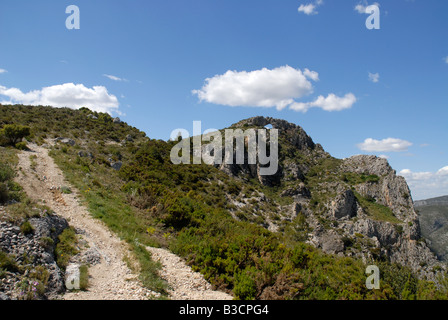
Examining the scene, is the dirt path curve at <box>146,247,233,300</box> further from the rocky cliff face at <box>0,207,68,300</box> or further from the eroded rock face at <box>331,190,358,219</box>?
the eroded rock face at <box>331,190,358,219</box>

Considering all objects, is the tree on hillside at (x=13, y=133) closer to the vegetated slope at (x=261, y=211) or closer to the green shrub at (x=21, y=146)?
the green shrub at (x=21, y=146)

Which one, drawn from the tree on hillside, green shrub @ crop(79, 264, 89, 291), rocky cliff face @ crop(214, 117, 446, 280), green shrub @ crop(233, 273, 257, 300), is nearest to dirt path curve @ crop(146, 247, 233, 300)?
green shrub @ crop(233, 273, 257, 300)

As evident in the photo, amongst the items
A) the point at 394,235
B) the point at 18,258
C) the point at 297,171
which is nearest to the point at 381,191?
the point at 394,235

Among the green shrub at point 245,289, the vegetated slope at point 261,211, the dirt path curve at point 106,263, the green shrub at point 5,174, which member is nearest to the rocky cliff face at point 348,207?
the vegetated slope at point 261,211

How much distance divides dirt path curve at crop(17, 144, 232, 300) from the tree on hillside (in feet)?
30.5

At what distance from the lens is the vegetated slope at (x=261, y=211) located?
7341 millimetres

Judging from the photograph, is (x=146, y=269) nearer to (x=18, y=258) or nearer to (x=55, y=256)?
(x=55, y=256)

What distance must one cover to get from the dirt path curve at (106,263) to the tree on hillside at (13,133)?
9.28 m

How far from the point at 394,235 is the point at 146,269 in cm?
4307

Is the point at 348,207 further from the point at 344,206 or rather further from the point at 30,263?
the point at 30,263

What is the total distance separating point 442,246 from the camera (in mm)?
53875

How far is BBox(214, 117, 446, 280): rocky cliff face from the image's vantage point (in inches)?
1350

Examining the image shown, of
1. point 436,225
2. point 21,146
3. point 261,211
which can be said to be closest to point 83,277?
point 21,146

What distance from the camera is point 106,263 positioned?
7.95 meters
